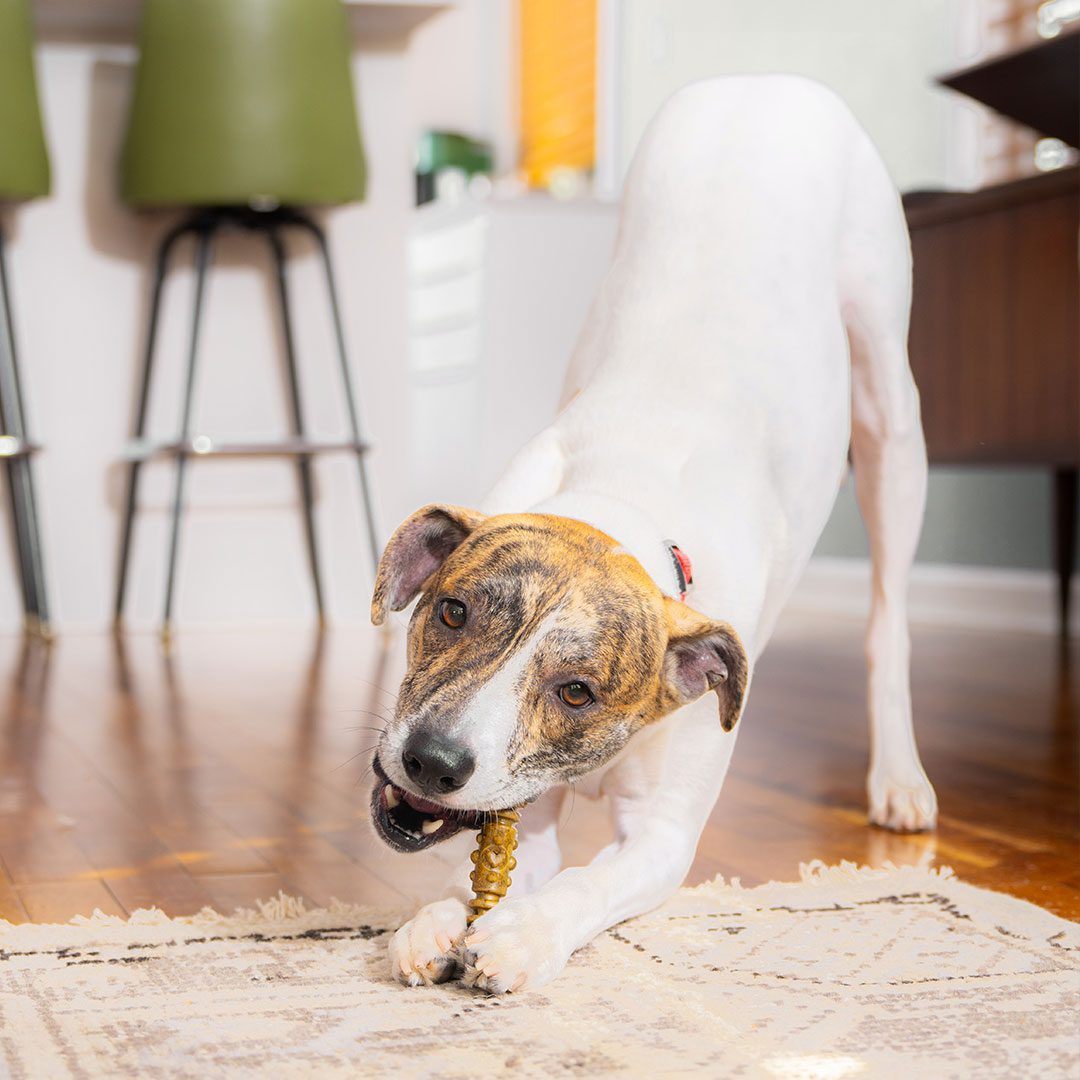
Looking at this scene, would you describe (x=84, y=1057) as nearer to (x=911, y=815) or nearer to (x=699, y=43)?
(x=911, y=815)

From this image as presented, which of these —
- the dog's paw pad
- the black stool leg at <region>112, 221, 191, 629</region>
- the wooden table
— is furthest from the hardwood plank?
the black stool leg at <region>112, 221, 191, 629</region>

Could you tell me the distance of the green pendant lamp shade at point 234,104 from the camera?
402 centimetres

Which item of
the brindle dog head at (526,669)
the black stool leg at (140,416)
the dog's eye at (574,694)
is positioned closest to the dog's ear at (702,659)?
the brindle dog head at (526,669)

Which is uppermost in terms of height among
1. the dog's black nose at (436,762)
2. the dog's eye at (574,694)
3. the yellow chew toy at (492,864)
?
the dog's eye at (574,694)

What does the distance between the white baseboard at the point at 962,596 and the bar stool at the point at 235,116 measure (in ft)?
6.99

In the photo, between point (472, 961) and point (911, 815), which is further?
point (911, 815)

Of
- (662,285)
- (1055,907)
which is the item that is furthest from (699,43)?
(1055,907)

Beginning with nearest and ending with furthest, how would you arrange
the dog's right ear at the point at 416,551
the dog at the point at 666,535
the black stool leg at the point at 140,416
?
the dog at the point at 666,535 < the dog's right ear at the point at 416,551 < the black stool leg at the point at 140,416

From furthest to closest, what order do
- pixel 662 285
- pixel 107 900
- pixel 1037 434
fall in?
1. pixel 1037 434
2. pixel 662 285
3. pixel 107 900

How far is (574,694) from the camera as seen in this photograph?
4.35ft

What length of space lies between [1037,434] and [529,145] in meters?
5.12

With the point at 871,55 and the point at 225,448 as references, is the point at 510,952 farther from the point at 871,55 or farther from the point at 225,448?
the point at 871,55

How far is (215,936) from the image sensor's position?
59.1 inches

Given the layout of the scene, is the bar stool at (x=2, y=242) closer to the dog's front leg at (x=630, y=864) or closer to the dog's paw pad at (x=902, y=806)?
the dog's paw pad at (x=902, y=806)
